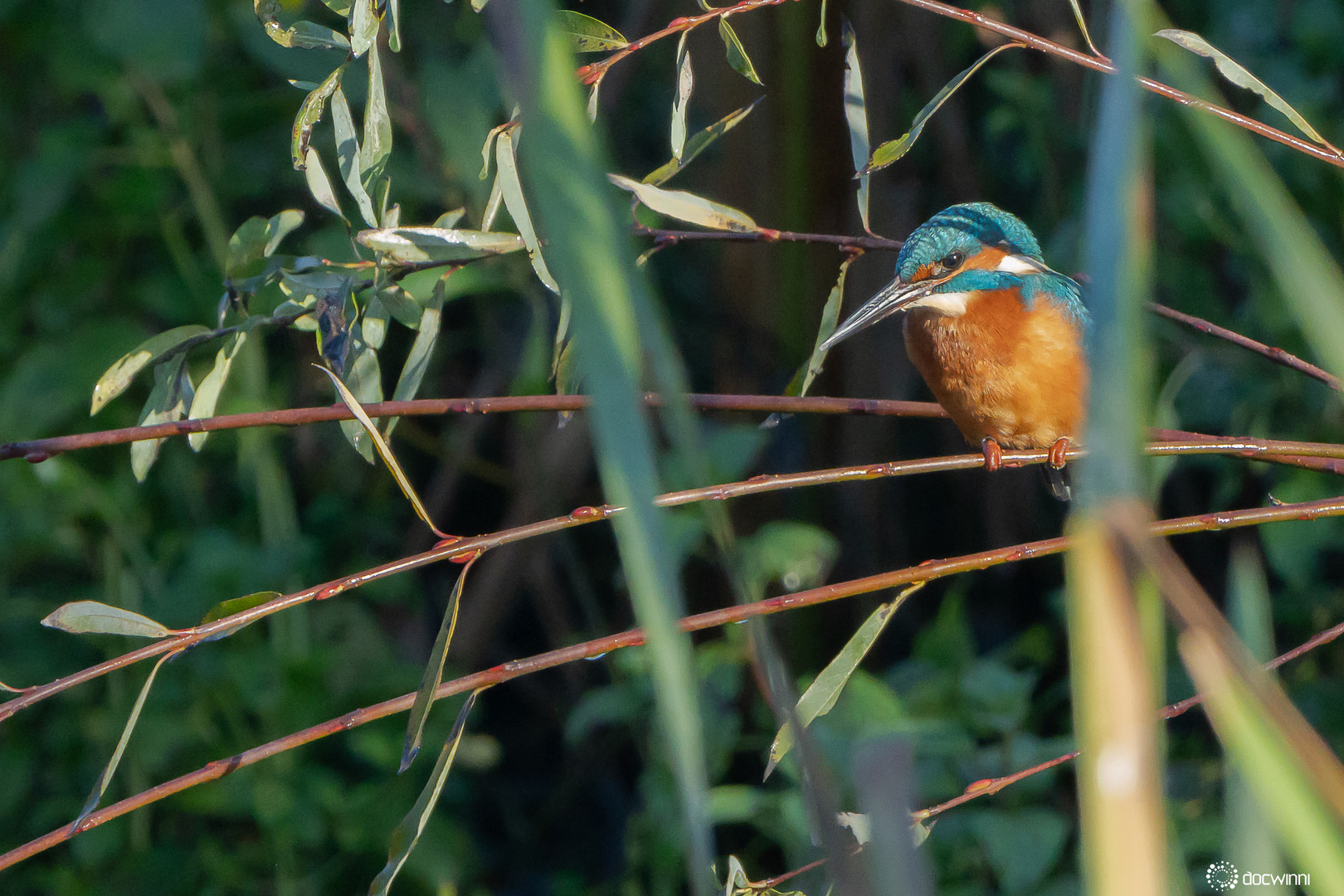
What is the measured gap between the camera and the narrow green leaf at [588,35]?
803 mm

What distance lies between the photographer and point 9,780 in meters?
1.77

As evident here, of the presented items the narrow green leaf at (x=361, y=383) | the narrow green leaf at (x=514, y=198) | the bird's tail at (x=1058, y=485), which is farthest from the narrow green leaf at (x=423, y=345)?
the bird's tail at (x=1058, y=485)

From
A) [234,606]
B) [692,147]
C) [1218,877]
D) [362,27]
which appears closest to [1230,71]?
[692,147]

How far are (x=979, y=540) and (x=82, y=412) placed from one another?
1.78 meters

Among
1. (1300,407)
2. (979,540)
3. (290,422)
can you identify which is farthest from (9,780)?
(1300,407)

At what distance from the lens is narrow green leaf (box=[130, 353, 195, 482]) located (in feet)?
3.00

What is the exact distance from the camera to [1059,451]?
1.14 metres

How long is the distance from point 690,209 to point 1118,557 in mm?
624

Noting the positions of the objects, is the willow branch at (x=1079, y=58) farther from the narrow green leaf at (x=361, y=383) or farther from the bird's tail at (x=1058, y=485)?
the bird's tail at (x=1058, y=485)

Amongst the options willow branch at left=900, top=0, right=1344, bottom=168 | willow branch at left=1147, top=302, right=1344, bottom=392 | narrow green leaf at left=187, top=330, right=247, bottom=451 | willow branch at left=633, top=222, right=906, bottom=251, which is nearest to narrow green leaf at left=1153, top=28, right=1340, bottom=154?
willow branch at left=900, top=0, right=1344, bottom=168

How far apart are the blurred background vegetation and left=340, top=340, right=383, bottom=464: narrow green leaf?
565 mm

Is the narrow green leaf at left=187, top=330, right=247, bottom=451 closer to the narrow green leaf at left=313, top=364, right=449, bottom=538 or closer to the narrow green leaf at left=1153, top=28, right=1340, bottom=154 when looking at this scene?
the narrow green leaf at left=313, top=364, right=449, bottom=538

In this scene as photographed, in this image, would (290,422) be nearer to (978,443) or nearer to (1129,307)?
(1129,307)

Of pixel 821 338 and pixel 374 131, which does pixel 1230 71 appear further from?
pixel 374 131
